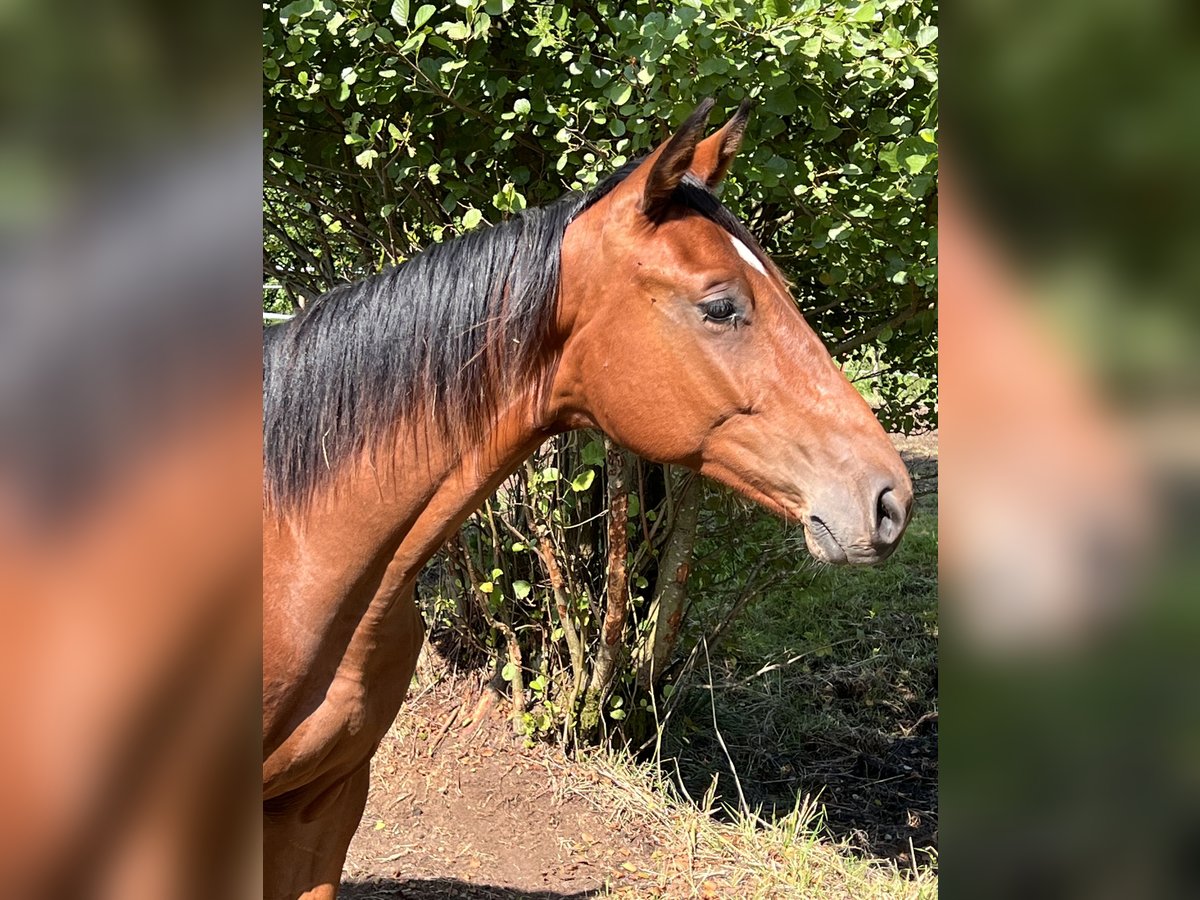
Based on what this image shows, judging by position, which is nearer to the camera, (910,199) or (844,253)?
(910,199)

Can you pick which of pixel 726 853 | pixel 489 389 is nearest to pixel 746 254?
pixel 489 389

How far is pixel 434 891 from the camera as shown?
3.42 meters

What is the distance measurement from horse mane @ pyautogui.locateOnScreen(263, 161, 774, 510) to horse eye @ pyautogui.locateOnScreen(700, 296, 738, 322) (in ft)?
0.74

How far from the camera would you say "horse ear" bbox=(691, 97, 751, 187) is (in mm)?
2053

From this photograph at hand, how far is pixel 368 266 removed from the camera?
400 cm

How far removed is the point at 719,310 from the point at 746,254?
16cm

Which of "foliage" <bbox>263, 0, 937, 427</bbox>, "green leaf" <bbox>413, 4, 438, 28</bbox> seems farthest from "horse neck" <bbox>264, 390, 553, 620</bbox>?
"green leaf" <bbox>413, 4, 438, 28</bbox>
